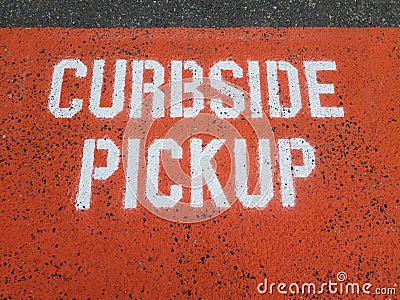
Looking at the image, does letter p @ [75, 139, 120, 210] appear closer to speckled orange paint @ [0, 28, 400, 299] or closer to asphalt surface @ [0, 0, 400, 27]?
speckled orange paint @ [0, 28, 400, 299]

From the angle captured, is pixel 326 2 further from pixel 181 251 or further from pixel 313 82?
pixel 181 251

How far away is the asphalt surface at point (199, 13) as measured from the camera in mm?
3654

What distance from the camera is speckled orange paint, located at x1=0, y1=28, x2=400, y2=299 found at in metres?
2.78

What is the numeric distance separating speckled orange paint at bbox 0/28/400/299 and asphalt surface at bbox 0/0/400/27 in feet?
0.46

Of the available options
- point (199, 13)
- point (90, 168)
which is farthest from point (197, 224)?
point (199, 13)

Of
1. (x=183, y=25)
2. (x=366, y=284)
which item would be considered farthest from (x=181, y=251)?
(x=183, y=25)

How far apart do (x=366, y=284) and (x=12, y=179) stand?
2.55 meters

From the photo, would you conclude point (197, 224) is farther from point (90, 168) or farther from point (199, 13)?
point (199, 13)

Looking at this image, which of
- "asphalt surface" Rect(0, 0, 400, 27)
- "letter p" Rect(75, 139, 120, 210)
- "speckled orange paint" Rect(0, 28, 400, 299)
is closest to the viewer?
"speckled orange paint" Rect(0, 28, 400, 299)

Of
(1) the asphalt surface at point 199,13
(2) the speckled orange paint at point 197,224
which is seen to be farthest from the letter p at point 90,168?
(1) the asphalt surface at point 199,13

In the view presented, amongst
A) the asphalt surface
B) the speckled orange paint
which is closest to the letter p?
the speckled orange paint

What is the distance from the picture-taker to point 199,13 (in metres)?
3.71

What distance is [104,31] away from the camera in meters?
3.60

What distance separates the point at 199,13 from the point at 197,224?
1883mm
